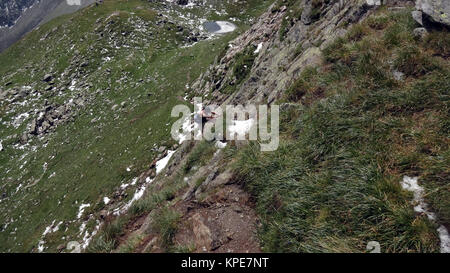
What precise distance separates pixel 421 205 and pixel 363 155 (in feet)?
4.99

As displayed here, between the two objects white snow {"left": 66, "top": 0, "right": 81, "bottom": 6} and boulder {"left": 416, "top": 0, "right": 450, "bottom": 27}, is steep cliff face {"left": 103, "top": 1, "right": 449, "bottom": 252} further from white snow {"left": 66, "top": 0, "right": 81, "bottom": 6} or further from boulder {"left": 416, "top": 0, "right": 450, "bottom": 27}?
white snow {"left": 66, "top": 0, "right": 81, "bottom": 6}

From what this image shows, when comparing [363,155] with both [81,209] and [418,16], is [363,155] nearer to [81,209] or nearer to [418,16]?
[418,16]

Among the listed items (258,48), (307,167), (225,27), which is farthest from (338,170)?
(225,27)

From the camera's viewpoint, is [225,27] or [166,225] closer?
[166,225]

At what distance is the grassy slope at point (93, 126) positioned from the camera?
22152 mm

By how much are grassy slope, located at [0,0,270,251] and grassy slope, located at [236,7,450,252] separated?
16344 millimetres

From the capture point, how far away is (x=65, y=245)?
1758 centimetres

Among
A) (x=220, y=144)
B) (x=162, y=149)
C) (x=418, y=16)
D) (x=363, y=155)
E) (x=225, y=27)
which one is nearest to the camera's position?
(x=363, y=155)

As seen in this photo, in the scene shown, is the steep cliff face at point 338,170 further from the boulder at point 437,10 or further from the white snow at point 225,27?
the white snow at point 225,27

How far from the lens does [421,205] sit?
4527mm
